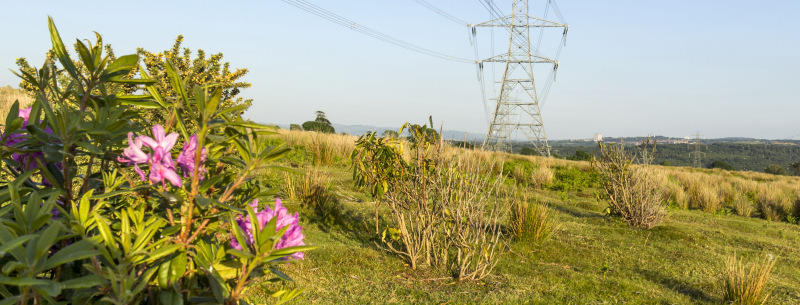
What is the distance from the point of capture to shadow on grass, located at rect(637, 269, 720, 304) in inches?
140

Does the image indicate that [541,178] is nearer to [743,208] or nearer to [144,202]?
[743,208]

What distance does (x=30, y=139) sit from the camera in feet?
3.07

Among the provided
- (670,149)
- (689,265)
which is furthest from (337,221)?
(670,149)

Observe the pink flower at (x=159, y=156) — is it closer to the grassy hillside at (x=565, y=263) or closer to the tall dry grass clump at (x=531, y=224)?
the grassy hillside at (x=565, y=263)

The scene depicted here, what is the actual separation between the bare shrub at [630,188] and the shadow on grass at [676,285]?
79.5 inches

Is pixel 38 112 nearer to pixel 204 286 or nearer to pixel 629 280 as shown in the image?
pixel 204 286

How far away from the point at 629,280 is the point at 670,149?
215 feet

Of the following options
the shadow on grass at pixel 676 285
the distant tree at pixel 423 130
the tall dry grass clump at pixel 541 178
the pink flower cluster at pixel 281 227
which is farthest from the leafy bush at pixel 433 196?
the tall dry grass clump at pixel 541 178

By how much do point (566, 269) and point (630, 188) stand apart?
2.72 metres

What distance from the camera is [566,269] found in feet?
13.1

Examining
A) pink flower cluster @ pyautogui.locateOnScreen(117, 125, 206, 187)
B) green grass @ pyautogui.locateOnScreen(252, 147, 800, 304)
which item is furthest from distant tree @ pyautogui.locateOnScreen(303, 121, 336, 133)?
pink flower cluster @ pyautogui.locateOnScreen(117, 125, 206, 187)

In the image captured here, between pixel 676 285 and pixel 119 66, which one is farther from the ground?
pixel 119 66

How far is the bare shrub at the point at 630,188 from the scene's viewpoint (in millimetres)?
5930

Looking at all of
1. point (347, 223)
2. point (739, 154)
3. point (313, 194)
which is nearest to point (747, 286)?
point (347, 223)
